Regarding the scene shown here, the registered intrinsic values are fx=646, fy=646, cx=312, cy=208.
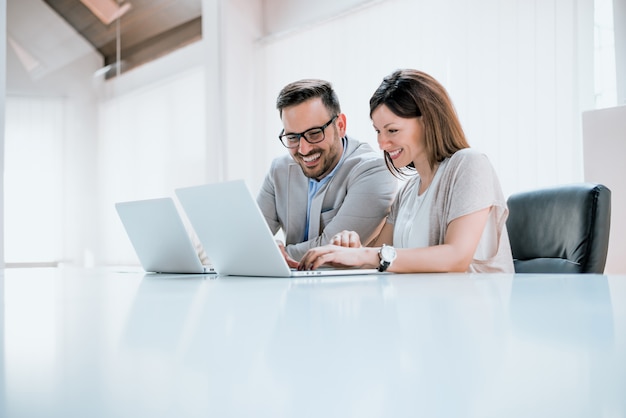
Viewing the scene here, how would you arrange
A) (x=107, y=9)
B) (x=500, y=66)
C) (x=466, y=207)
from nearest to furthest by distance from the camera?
(x=466, y=207) < (x=500, y=66) < (x=107, y=9)

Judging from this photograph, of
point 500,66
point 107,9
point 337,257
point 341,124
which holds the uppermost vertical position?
point 107,9

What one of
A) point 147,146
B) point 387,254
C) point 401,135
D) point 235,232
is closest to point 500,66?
point 401,135

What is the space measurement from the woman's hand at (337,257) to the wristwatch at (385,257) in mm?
50

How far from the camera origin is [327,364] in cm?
29

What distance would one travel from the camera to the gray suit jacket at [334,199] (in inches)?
92.7

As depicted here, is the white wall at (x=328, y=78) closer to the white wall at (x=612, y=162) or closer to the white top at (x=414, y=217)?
the white wall at (x=612, y=162)

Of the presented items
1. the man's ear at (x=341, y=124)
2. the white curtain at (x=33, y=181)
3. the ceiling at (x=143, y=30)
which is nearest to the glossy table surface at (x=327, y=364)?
the man's ear at (x=341, y=124)

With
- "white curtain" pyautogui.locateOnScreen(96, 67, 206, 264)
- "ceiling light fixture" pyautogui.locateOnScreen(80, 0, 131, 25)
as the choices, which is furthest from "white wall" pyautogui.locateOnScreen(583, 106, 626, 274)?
"ceiling light fixture" pyautogui.locateOnScreen(80, 0, 131, 25)

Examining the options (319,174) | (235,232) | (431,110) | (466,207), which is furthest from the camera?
(319,174)

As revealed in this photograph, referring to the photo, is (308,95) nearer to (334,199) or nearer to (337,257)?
(334,199)

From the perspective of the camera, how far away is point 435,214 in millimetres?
1859

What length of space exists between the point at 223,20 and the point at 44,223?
87.5 inches

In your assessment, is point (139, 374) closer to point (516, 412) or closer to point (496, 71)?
point (516, 412)

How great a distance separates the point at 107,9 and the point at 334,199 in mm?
4345
